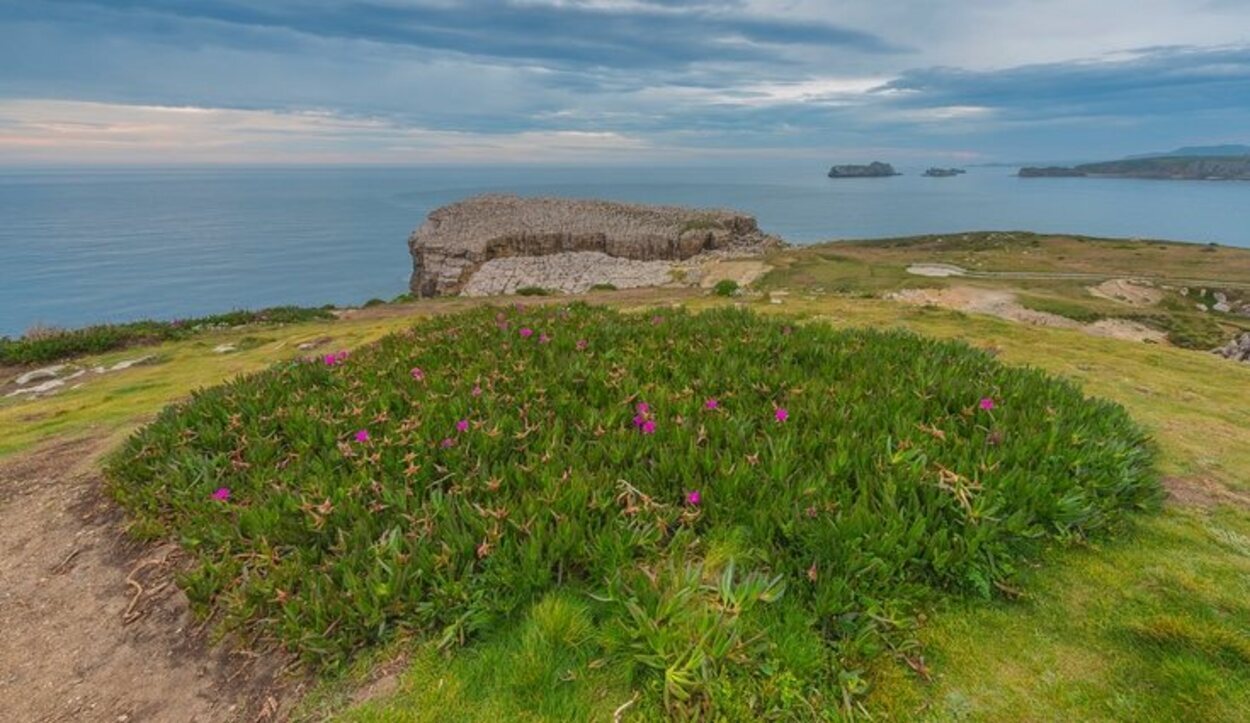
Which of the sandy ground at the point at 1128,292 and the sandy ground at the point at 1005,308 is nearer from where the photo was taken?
the sandy ground at the point at 1005,308

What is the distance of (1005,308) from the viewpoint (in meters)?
40.0

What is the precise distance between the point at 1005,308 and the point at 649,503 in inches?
1680

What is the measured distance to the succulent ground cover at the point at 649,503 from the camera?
3711 millimetres

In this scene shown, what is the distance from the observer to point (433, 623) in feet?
12.9

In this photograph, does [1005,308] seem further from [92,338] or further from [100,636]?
[100,636]

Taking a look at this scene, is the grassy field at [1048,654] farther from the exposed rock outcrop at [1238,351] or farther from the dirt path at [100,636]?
the exposed rock outcrop at [1238,351]

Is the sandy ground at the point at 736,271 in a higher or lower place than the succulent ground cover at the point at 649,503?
lower

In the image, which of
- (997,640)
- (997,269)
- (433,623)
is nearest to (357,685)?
(433,623)

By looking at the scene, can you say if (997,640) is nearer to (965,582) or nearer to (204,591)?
(965,582)

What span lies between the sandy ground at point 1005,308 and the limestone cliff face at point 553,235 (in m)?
44.2

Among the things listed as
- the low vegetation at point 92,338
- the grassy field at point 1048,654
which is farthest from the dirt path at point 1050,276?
the grassy field at point 1048,654

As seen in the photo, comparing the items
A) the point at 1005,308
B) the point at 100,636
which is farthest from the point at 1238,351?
the point at 100,636

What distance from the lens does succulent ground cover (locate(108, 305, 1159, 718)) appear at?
3.71 metres

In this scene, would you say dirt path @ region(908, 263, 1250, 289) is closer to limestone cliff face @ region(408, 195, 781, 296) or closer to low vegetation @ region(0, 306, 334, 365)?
limestone cliff face @ region(408, 195, 781, 296)
